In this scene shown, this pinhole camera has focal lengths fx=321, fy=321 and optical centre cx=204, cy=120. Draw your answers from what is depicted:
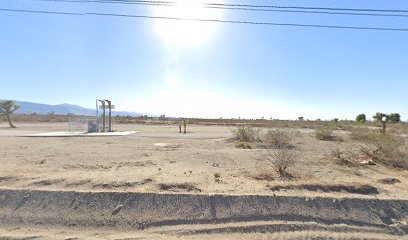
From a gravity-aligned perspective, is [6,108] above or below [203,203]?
above

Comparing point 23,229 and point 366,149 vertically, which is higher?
point 366,149

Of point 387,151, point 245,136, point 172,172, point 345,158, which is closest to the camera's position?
point 172,172

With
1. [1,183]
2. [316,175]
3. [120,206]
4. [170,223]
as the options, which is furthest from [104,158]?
[316,175]

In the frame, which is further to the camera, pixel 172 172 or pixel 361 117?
pixel 361 117

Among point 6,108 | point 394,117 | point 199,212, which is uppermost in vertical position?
point 6,108

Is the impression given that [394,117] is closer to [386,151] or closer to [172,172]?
[386,151]

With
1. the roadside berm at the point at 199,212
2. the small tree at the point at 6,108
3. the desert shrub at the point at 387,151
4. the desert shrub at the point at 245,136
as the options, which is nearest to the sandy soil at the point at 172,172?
the roadside berm at the point at 199,212

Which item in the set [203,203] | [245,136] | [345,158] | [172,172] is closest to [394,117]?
[245,136]

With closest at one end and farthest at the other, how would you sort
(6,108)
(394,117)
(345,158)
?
1. (345,158)
2. (6,108)
3. (394,117)

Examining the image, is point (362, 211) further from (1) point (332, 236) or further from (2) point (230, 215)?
(2) point (230, 215)

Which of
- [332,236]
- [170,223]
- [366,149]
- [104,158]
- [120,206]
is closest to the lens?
[332,236]

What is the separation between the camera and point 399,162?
1334 cm

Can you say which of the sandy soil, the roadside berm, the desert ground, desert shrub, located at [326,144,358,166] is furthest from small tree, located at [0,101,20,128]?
desert shrub, located at [326,144,358,166]

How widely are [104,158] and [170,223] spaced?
7398 mm
